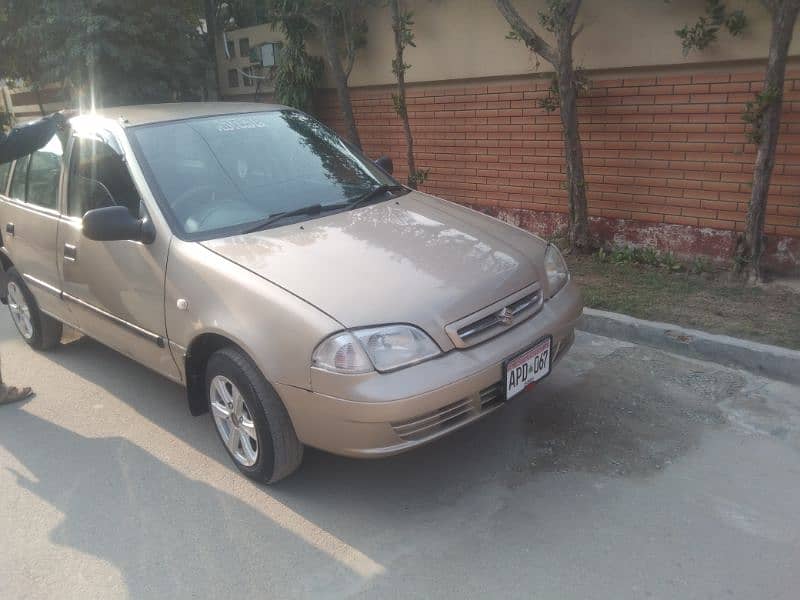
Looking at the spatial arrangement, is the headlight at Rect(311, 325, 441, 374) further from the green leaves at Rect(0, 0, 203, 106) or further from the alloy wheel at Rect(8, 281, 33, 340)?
the green leaves at Rect(0, 0, 203, 106)

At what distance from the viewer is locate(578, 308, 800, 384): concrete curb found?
4008mm

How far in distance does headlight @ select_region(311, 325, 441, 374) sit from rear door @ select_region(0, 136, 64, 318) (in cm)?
249

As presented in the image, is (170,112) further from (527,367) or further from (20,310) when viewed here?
(527,367)

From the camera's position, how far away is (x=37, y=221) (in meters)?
4.52

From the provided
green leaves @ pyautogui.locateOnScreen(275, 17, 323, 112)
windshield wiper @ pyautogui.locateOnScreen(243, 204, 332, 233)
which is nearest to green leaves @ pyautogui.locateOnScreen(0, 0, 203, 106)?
green leaves @ pyautogui.locateOnScreen(275, 17, 323, 112)

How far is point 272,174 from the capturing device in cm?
389

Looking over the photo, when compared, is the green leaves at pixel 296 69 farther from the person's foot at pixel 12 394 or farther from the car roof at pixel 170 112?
the person's foot at pixel 12 394

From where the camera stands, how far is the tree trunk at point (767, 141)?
14.9ft

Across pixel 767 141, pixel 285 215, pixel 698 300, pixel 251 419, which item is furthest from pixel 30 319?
pixel 767 141

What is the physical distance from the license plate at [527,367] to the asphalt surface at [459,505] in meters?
0.46

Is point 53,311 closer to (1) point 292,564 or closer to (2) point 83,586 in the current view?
(2) point 83,586

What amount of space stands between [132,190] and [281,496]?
1780 millimetres

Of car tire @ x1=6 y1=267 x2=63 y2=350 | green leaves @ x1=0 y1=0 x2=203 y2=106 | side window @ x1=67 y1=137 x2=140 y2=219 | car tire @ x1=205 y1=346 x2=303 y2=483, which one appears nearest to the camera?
car tire @ x1=205 y1=346 x2=303 y2=483

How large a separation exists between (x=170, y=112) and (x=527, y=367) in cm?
264
